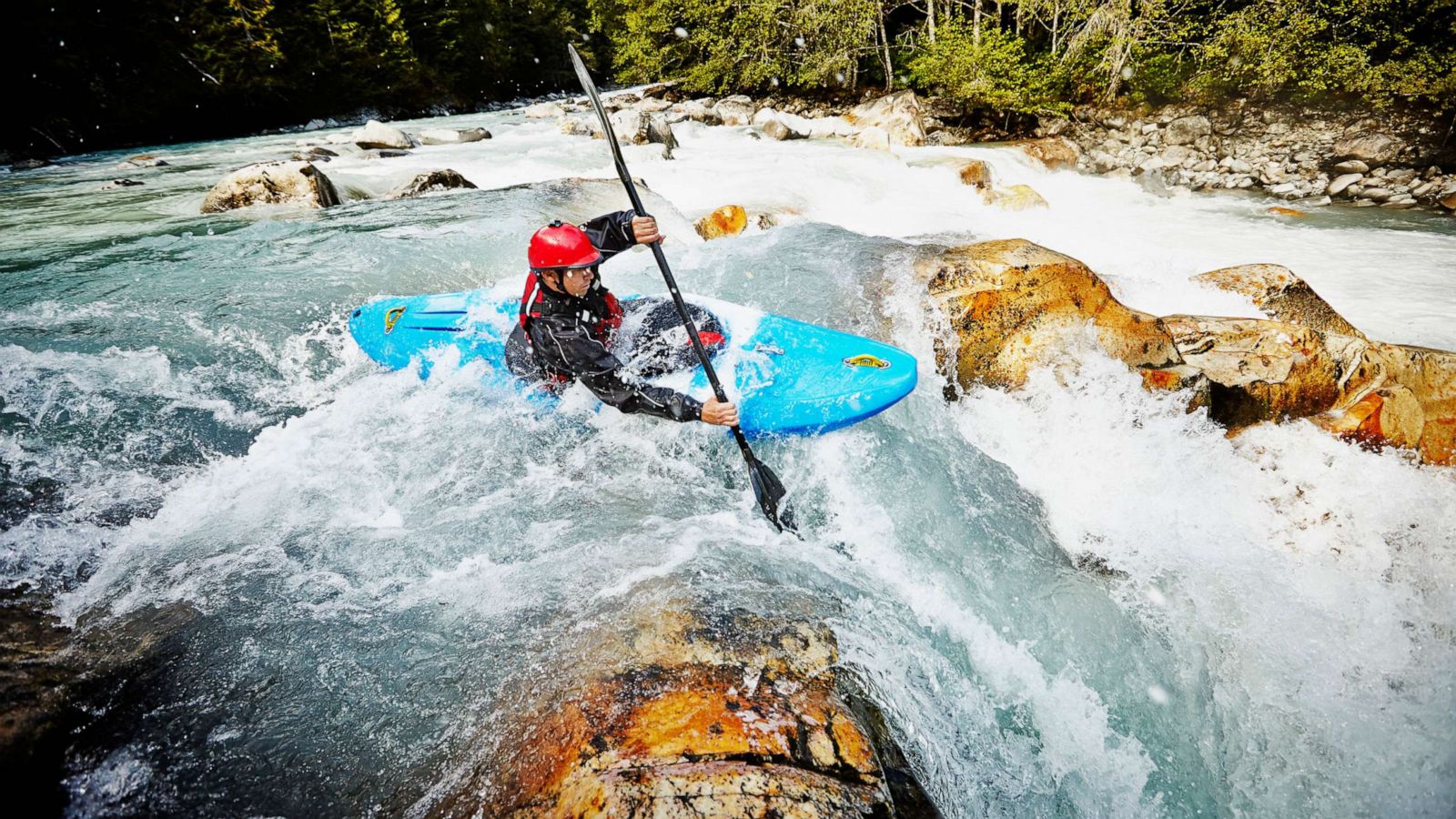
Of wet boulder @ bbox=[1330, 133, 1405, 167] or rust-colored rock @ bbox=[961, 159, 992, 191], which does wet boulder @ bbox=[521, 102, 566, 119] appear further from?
wet boulder @ bbox=[1330, 133, 1405, 167]

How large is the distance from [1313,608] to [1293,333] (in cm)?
207

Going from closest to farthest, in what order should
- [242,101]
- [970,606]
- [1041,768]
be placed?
[1041,768], [970,606], [242,101]

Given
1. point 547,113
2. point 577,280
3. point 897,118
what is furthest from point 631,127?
point 577,280

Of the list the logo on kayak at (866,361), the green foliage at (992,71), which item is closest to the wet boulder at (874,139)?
the green foliage at (992,71)

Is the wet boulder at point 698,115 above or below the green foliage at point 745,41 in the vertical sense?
below

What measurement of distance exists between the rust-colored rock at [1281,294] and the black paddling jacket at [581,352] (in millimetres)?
5002

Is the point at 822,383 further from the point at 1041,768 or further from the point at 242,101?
the point at 242,101

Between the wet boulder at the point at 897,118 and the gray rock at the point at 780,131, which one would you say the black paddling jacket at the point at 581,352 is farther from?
the gray rock at the point at 780,131

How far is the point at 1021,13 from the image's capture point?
526 inches

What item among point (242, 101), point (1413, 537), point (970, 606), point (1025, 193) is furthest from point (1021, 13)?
point (242, 101)

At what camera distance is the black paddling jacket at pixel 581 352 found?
3.05 m

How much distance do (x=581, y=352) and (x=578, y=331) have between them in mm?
119

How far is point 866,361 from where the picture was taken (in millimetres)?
3439

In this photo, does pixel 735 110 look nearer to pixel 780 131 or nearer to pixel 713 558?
pixel 780 131
